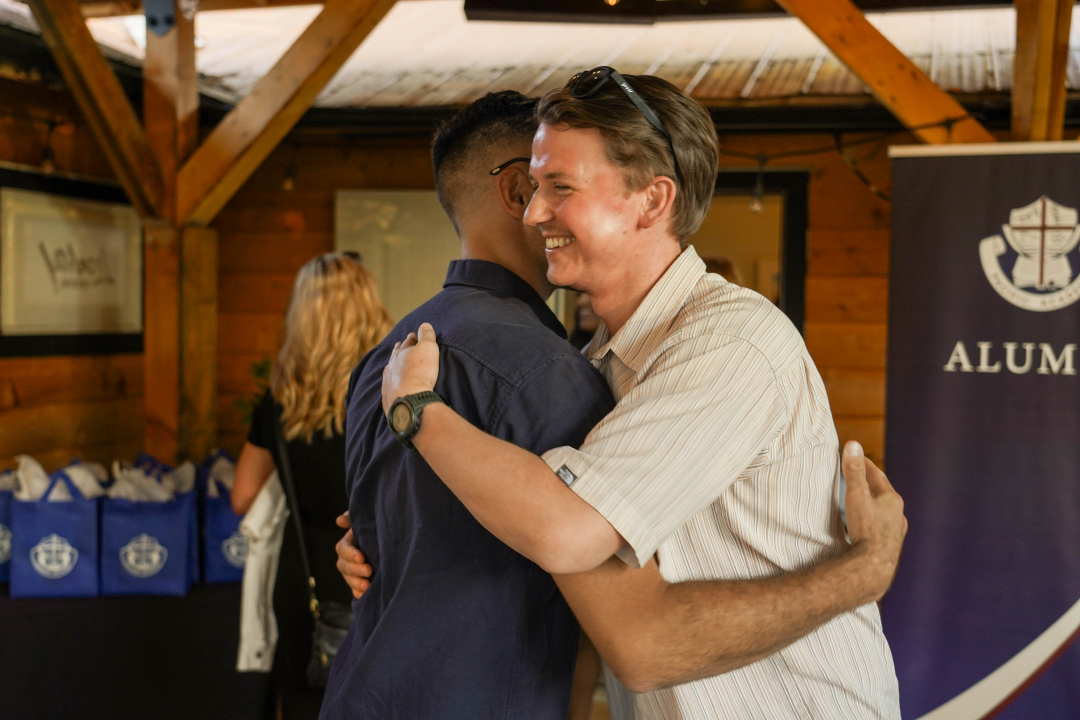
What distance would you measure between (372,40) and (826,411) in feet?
13.5

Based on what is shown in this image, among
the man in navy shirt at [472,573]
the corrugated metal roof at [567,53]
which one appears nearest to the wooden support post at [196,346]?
the corrugated metal roof at [567,53]

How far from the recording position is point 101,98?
10.6 feet

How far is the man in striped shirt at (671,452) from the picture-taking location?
3.21 ft

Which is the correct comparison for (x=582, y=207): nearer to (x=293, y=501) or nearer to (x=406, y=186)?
(x=293, y=501)

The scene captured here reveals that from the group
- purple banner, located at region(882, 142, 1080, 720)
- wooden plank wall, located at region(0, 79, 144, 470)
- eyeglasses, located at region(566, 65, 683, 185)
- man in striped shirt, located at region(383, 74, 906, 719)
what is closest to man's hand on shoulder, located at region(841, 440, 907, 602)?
man in striped shirt, located at region(383, 74, 906, 719)

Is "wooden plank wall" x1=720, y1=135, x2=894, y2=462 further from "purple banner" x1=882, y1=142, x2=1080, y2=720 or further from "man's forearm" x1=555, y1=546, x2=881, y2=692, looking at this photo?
"man's forearm" x1=555, y1=546, x2=881, y2=692

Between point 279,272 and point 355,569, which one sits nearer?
point 355,569

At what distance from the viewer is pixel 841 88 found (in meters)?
3.72

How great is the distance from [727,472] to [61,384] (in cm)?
379

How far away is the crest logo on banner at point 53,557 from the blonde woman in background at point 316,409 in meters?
0.74

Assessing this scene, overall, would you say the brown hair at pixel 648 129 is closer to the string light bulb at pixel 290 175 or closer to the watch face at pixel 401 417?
the watch face at pixel 401 417

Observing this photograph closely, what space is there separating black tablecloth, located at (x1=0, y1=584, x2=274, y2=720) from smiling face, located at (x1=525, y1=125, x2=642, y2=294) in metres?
2.39

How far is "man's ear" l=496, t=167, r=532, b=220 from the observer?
137cm

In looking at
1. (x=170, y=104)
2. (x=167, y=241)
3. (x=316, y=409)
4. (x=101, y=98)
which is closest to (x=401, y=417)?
(x=316, y=409)
